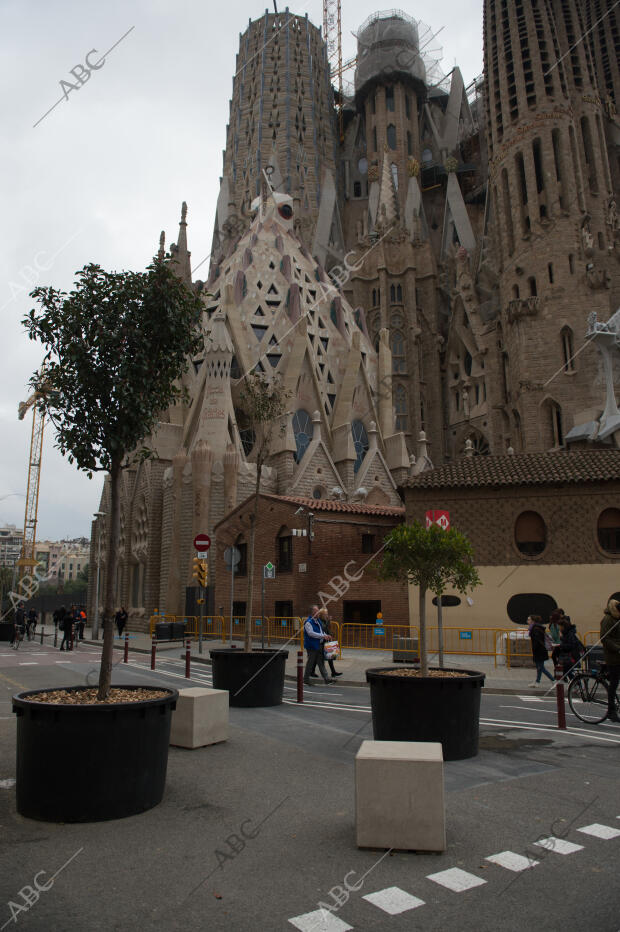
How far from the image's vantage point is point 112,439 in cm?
677

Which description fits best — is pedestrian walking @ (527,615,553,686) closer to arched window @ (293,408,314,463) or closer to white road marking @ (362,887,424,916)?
white road marking @ (362,887,424,916)

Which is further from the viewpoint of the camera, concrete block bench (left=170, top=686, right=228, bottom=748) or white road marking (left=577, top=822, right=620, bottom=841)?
concrete block bench (left=170, top=686, right=228, bottom=748)

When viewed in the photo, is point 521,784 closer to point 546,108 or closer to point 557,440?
point 557,440

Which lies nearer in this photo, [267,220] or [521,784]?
[521,784]

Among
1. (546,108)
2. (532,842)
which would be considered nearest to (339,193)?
(546,108)

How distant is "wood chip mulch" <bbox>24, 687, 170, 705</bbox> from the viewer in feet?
18.5

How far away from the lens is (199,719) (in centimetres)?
738

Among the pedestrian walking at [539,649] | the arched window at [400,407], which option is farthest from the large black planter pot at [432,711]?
the arched window at [400,407]

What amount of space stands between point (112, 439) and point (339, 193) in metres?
68.4

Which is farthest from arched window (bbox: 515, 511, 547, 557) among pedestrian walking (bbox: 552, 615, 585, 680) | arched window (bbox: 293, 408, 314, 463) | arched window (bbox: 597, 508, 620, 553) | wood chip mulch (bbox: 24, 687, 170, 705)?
arched window (bbox: 293, 408, 314, 463)

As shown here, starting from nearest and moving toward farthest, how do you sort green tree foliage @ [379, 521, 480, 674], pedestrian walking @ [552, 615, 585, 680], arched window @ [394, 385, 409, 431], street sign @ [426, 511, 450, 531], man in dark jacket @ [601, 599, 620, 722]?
green tree foliage @ [379, 521, 480, 674] → man in dark jacket @ [601, 599, 620, 722] → pedestrian walking @ [552, 615, 585, 680] → street sign @ [426, 511, 450, 531] → arched window @ [394, 385, 409, 431]

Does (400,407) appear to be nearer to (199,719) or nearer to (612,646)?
(612,646)

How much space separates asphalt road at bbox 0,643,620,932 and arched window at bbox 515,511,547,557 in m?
14.2

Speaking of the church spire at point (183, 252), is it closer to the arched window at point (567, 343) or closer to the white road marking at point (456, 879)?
the arched window at point (567, 343)
